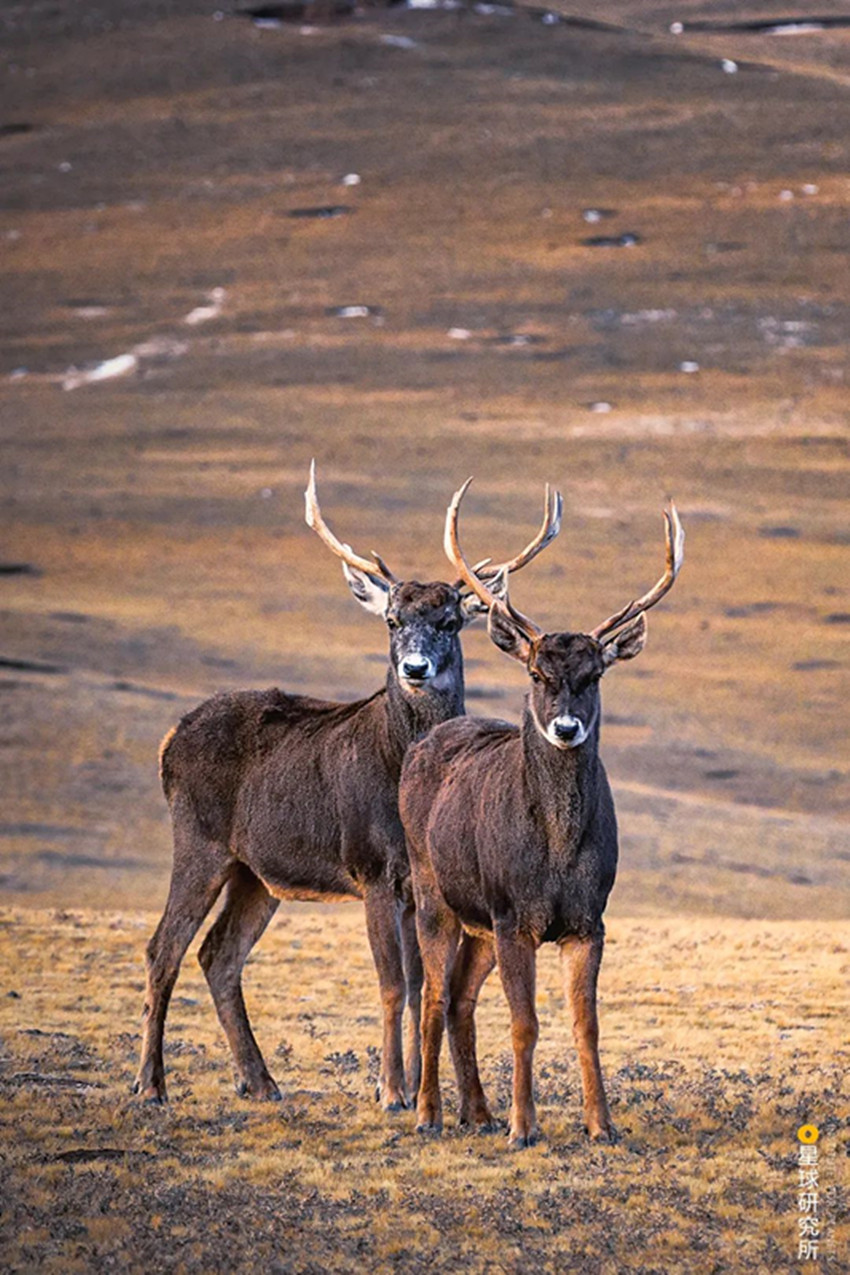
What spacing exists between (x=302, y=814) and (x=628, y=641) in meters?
2.65

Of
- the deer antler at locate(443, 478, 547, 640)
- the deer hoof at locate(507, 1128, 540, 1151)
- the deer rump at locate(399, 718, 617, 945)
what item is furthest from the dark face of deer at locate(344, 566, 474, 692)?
the deer hoof at locate(507, 1128, 540, 1151)

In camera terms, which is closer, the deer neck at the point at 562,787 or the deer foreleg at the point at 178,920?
the deer neck at the point at 562,787

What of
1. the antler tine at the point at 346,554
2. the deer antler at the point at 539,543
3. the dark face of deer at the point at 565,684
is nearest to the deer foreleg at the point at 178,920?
the antler tine at the point at 346,554

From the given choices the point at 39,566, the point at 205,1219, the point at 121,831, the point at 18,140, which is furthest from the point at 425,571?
the point at 18,140

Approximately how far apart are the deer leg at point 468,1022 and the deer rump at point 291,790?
0.83m

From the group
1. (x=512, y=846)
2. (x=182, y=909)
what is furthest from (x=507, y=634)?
(x=182, y=909)

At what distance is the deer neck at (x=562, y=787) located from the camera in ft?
36.9

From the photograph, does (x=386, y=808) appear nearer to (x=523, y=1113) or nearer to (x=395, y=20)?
(x=523, y=1113)

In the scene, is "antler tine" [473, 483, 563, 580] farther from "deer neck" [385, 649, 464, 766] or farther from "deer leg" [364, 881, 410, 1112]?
"deer leg" [364, 881, 410, 1112]

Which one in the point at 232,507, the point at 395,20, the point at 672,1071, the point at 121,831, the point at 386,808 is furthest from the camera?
the point at 395,20

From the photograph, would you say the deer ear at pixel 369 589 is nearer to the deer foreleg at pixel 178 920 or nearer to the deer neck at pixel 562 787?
the deer foreleg at pixel 178 920

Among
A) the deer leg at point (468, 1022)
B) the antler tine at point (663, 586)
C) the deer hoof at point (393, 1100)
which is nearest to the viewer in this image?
the antler tine at point (663, 586)

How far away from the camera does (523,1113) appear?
443 inches

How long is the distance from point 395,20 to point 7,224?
26739mm
